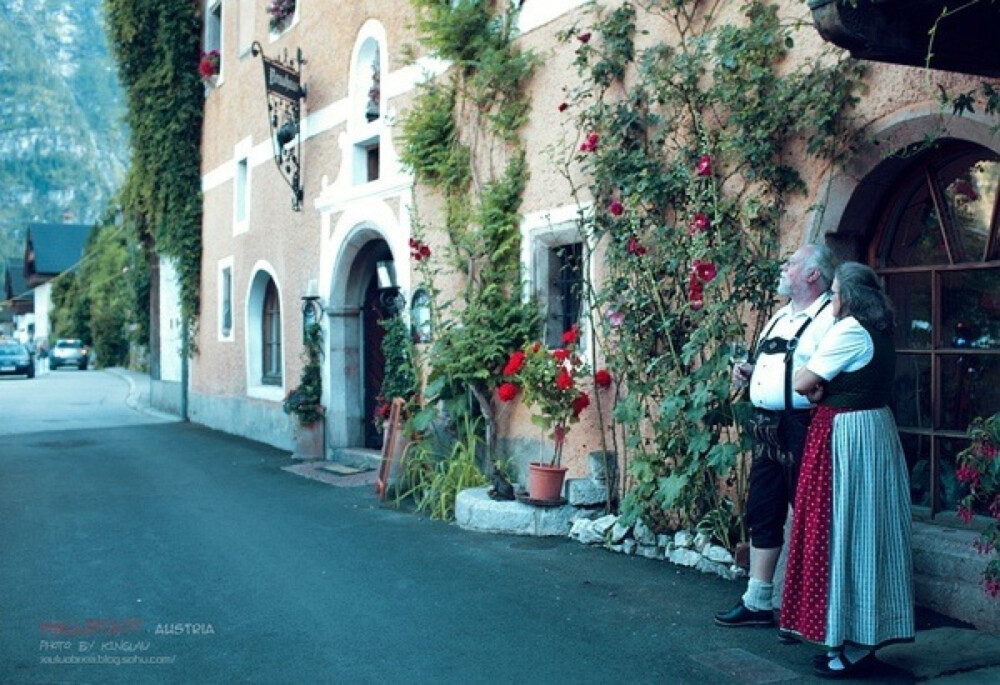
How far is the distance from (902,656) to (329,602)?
2.84 metres

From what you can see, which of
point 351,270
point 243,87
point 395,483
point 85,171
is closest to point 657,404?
point 395,483

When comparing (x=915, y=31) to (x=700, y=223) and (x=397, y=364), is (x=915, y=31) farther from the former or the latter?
(x=397, y=364)

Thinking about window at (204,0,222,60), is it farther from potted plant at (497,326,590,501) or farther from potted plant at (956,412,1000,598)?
potted plant at (956,412,1000,598)

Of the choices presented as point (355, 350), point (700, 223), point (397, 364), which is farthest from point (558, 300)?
point (355, 350)

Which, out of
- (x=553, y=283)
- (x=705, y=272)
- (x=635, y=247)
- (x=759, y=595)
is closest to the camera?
(x=759, y=595)

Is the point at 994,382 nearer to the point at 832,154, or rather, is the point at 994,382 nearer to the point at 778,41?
the point at 832,154

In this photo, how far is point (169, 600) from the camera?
557 centimetres

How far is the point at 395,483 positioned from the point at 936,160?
524 centimetres

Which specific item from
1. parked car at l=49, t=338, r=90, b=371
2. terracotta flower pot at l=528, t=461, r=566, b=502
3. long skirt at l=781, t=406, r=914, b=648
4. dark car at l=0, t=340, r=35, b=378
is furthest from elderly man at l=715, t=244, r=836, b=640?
parked car at l=49, t=338, r=90, b=371

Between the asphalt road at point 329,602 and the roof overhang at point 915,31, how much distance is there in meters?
2.61

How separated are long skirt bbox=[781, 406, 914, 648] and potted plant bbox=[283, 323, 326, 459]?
824cm

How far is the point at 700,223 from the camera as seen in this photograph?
6.12 m

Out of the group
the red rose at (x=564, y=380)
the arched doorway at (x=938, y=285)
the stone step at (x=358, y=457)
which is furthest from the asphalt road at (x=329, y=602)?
the stone step at (x=358, y=457)

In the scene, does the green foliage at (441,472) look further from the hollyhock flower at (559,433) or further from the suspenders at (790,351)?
the suspenders at (790,351)
